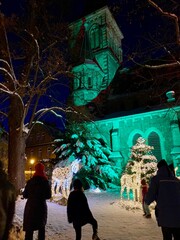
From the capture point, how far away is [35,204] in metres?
4.43

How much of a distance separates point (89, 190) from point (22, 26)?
1375 centimetres

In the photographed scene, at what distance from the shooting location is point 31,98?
1215 cm

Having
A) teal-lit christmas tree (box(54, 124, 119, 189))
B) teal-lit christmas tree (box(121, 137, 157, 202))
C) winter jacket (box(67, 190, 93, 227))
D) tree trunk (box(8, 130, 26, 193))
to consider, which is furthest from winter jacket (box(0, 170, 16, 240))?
teal-lit christmas tree (box(54, 124, 119, 189))

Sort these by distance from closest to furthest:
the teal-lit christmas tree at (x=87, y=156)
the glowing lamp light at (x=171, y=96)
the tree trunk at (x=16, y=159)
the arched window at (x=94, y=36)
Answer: the tree trunk at (x=16, y=159) < the teal-lit christmas tree at (x=87, y=156) < the glowing lamp light at (x=171, y=96) < the arched window at (x=94, y=36)

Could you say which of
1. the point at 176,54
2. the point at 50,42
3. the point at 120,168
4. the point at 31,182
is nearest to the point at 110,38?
the point at 120,168

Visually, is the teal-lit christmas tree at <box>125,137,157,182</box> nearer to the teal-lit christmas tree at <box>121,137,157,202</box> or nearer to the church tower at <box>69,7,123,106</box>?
the teal-lit christmas tree at <box>121,137,157,202</box>

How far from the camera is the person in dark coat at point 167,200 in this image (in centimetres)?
366

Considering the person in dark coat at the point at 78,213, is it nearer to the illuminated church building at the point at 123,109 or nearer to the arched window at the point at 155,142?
the illuminated church building at the point at 123,109

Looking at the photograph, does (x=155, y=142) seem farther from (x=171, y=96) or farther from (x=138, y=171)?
(x=138, y=171)

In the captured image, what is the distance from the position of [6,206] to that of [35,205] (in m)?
2.25

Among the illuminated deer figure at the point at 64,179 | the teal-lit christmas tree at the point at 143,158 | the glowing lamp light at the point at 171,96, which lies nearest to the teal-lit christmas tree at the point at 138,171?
the teal-lit christmas tree at the point at 143,158

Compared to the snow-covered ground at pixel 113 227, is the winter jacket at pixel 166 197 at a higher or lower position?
higher

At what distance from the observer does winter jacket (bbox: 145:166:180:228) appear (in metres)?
3.66

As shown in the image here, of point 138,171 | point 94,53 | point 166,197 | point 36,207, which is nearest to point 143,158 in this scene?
point 138,171
